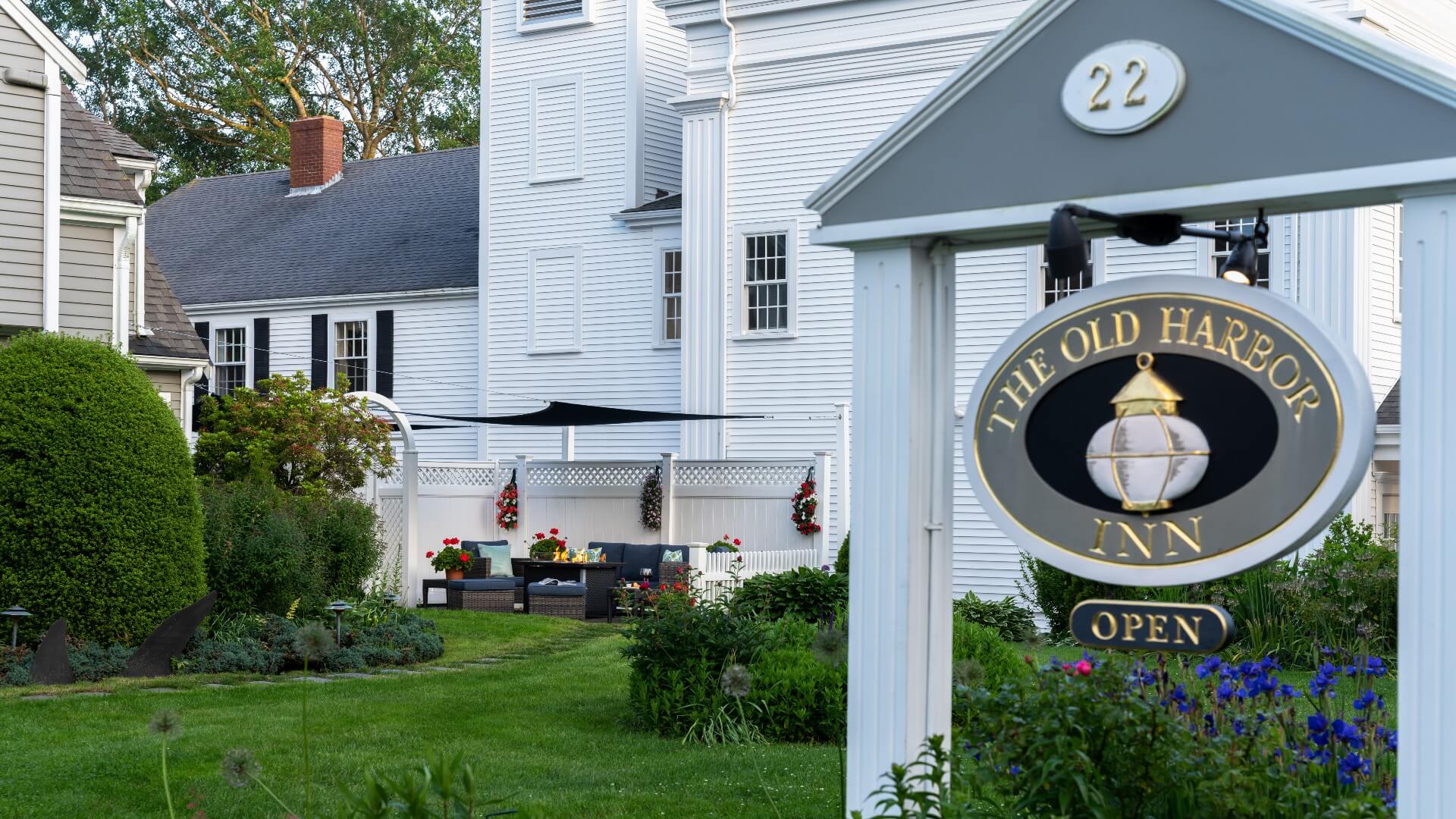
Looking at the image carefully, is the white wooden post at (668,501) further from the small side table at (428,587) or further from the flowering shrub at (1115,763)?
the flowering shrub at (1115,763)

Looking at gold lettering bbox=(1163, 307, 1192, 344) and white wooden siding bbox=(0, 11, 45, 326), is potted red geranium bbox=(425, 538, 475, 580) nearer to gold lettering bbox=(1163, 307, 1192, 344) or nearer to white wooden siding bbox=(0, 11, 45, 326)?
white wooden siding bbox=(0, 11, 45, 326)

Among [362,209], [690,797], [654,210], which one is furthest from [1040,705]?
[362,209]

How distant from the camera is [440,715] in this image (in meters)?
9.88

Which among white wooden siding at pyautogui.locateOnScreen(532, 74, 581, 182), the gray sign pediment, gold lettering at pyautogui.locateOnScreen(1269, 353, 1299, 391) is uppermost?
white wooden siding at pyautogui.locateOnScreen(532, 74, 581, 182)

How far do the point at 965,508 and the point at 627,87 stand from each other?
832cm

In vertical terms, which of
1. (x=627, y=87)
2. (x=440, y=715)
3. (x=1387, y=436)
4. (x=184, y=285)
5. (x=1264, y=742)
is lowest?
(x=440, y=715)

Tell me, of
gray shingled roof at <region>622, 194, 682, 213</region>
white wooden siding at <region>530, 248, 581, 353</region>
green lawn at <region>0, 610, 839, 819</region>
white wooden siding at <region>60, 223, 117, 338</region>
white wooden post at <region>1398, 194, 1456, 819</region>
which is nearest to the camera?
white wooden post at <region>1398, 194, 1456, 819</region>

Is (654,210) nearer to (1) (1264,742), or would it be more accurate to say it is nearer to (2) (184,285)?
(2) (184,285)

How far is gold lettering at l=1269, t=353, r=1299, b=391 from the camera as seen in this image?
3912mm

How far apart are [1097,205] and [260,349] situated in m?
24.2

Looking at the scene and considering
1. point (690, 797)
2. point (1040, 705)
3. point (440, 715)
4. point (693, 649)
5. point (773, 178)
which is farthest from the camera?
point (773, 178)

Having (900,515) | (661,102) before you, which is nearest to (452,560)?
(661,102)

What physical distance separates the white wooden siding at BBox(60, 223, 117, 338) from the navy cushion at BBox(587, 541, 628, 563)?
6626 mm

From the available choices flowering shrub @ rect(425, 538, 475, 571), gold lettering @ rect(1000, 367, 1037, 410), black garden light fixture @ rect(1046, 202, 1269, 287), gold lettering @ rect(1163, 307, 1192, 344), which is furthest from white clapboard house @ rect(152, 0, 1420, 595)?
gold lettering @ rect(1163, 307, 1192, 344)
